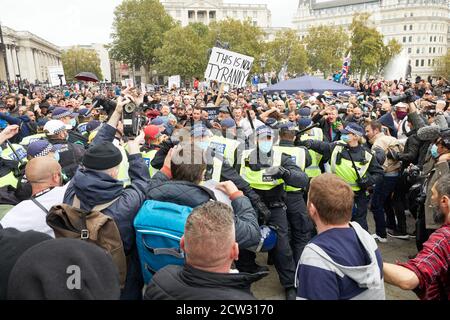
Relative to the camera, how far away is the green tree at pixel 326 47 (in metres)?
59.6

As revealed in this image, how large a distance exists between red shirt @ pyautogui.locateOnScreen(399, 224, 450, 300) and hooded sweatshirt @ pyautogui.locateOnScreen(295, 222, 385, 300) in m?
0.35

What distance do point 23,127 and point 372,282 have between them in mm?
8794

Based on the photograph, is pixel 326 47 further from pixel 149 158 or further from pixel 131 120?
pixel 131 120

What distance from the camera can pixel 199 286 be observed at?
1.70 meters

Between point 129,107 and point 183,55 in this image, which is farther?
point 183,55

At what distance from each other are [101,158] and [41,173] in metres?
0.65

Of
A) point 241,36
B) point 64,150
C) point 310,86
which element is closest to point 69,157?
point 64,150

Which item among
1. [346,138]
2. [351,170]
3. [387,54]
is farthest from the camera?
[387,54]

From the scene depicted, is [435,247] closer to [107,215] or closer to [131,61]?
[107,215]

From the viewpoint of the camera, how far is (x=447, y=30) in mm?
115062

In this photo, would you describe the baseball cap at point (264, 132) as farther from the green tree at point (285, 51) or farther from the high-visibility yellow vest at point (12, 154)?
the green tree at point (285, 51)

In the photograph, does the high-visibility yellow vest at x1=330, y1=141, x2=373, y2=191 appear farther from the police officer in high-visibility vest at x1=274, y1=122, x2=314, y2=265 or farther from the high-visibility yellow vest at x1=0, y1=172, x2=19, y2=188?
the high-visibility yellow vest at x1=0, y1=172, x2=19, y2=188

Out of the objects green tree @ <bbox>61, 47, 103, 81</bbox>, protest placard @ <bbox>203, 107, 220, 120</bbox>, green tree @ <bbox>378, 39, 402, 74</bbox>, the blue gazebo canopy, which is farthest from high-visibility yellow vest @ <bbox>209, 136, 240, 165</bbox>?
green tree @ <bbox>61, 47, 103, 81</bbox>

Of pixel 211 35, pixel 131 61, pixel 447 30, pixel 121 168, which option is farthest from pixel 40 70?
pixel 447 30
